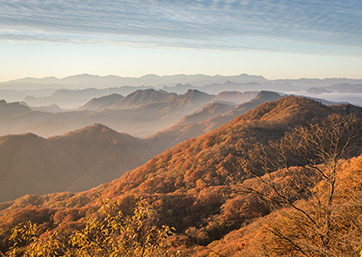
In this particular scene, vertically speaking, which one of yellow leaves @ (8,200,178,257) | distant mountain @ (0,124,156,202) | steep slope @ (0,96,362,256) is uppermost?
yellow leaves @ (8,200,178,257)

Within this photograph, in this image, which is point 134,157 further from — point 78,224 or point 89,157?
point 78,224

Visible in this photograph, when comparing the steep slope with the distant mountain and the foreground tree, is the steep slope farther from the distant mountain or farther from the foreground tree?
the distant mountain

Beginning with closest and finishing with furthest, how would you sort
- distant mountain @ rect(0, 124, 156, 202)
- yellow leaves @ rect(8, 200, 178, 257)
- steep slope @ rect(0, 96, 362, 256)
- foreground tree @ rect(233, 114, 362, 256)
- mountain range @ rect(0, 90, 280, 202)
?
yellow leaves @ rect(8, 200, 178, 257) < foreground tree @ rect(233, 114, 362, 256) < steep slope @ rect(0, 96, 362, 256) < distant mountain @ rect(0, 124, 156, 202) < mountain range @ rect(0, 90, 280, 202)

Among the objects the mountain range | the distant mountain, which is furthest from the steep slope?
the distant mountain

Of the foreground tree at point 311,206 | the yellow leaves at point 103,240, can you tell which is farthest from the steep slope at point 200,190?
the foreground tree at point 311,206

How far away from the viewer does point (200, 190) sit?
156ft

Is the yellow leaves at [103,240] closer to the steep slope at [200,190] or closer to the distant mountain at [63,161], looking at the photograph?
the steep slope at [200,190]

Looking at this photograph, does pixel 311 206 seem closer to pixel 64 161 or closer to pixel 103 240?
pixel 103 240

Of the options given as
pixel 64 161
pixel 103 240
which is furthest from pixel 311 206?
pixel 64 161

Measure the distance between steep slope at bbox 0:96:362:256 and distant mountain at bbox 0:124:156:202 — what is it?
57.3m

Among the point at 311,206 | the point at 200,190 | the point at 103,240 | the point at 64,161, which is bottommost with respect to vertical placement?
the point at 64,161

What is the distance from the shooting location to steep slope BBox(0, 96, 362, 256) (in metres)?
32.9

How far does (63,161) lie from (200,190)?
13266 centimetres

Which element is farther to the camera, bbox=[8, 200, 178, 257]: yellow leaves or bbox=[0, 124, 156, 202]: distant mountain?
bbox=[0, 124, 156, 202]: distant mountain
